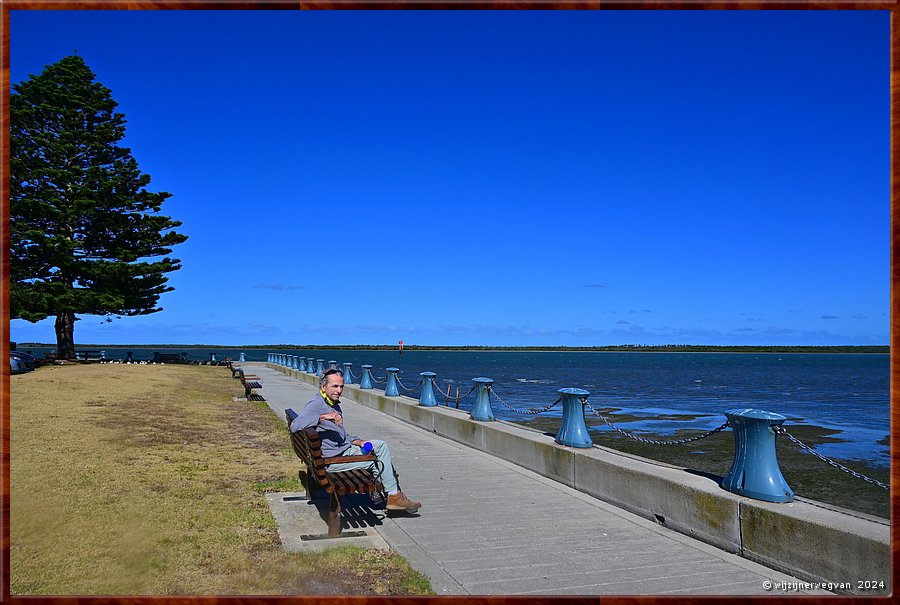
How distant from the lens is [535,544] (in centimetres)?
541

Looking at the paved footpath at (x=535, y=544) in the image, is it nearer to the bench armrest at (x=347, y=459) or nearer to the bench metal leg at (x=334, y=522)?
the bench metal leg at (x=334, y=522)

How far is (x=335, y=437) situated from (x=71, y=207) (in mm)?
27934

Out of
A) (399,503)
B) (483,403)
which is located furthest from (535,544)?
(483,403)

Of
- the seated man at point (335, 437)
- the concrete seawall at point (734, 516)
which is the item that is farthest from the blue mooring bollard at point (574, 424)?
the seated man at point (335, 437)

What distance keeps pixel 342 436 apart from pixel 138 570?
2029 millimetres

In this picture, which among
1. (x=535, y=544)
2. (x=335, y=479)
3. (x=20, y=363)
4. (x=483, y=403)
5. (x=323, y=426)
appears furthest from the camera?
(x=20, y=363)

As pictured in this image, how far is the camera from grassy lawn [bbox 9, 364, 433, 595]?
457cm

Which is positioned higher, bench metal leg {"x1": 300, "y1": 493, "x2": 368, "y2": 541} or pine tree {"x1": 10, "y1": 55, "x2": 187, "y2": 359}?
pine tree {"x1": 10, "y1": 55, "x2": 187, "y2": 359}

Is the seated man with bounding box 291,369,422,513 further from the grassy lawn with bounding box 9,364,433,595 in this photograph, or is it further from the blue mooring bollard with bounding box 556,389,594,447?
the blue mooring bollard with bounding box 556,389,594,447

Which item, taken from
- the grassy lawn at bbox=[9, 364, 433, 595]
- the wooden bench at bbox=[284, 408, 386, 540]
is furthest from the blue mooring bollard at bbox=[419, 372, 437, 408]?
the wooden bench at bbox=[284, 408, 386, 540]

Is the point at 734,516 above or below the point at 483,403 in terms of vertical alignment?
below

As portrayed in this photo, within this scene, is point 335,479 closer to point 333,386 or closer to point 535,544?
point 333,386

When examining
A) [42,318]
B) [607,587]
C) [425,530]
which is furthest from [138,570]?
[42,318]

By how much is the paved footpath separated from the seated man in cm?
25
